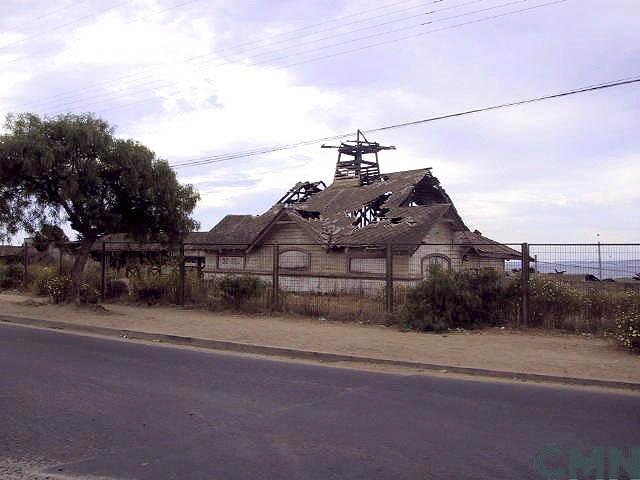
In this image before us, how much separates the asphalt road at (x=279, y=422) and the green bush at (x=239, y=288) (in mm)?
7016

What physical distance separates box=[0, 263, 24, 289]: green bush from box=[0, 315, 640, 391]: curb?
992 centimetres

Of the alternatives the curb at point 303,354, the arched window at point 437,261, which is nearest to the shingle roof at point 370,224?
the arched window at point 437,261

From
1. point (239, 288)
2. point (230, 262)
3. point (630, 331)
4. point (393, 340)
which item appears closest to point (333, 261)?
point (230, 262)

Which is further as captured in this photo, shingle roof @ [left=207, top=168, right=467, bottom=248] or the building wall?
shingle roof @ [left=207, top=168, right=467, bottom=248]

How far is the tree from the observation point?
1554cm

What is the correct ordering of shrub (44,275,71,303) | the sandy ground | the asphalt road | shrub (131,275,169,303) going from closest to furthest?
the asphalt road < the sandy ground < shrub (44,275,71,303) < shrub (131,275,169,303)

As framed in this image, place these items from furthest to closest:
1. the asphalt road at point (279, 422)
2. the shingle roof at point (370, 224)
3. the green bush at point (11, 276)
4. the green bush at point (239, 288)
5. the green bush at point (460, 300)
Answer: the shingle roof at point (370, 224) < the green bush at point (11, 276) < the green bush at point (239, 288) < the green bush at point (460, 300) < the asphalt road at point (279, 422)

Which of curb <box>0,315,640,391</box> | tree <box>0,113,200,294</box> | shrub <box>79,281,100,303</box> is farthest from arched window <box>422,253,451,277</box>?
shrub <box>79,281,100,303</box>

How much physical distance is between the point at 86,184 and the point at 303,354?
8.14 meters

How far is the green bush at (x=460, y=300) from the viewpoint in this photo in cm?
1368

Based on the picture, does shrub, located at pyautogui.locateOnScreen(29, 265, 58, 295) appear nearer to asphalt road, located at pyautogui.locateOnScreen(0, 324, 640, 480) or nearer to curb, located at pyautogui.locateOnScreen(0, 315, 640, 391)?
curb, located at pyautogui.locateOnScreen(0, 315, 640, 391)

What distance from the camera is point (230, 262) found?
3150 cm

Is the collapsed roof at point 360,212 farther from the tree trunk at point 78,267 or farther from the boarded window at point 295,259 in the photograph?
the tree trunk at point 78,267

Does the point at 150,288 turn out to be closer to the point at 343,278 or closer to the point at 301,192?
the point at 343,278
